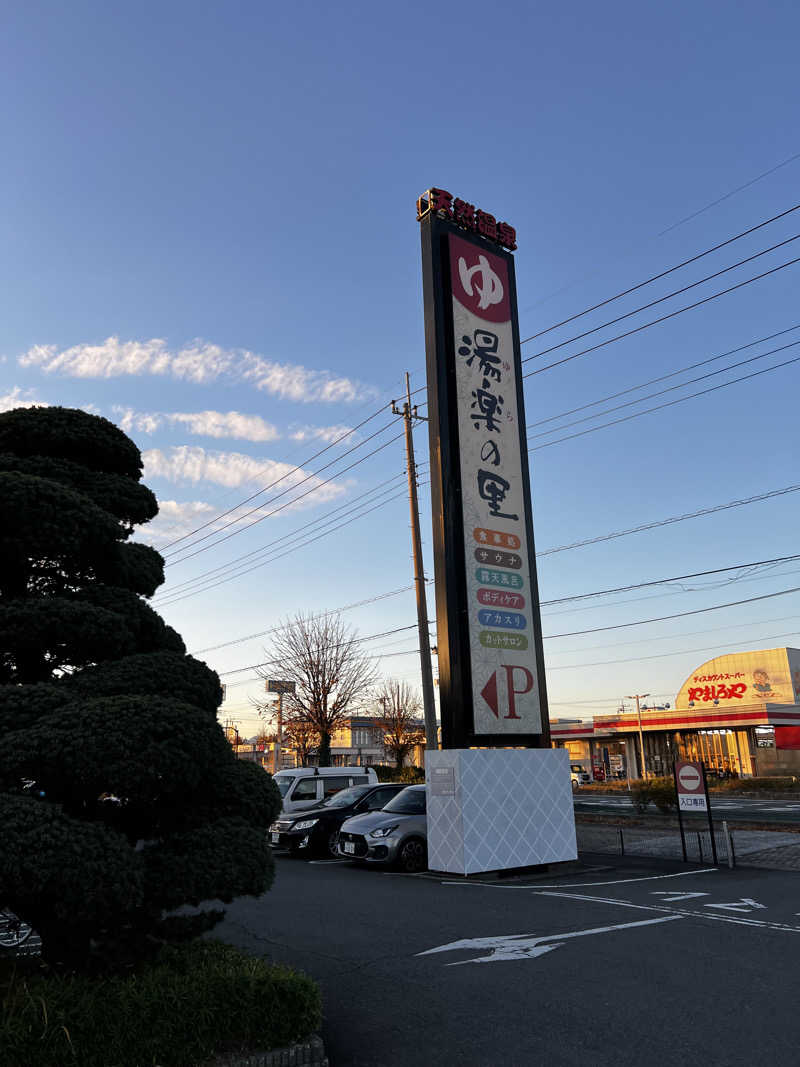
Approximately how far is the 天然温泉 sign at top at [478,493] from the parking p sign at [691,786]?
10.1ft

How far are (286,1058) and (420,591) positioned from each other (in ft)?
55.6

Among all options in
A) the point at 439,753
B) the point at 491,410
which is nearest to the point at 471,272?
the point at 491,410

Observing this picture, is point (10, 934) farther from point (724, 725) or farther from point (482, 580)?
point (724, 725)

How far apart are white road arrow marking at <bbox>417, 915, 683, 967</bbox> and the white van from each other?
39.6ft

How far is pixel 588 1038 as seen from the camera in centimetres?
544

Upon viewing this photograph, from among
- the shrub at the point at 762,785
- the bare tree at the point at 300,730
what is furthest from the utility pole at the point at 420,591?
the shrub at the point at 762,785

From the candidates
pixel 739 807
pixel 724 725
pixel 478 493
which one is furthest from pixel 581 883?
pixel 724 725

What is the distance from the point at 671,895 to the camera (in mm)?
11352

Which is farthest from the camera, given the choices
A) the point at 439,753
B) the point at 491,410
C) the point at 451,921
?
the point at 491,410

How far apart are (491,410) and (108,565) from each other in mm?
10631

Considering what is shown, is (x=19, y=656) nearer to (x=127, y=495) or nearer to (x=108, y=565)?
(x=108, y=565)

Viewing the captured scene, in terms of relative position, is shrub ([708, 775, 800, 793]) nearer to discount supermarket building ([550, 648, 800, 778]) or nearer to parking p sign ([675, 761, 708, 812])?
discount supermarket building ([550, 648, 800, 778])

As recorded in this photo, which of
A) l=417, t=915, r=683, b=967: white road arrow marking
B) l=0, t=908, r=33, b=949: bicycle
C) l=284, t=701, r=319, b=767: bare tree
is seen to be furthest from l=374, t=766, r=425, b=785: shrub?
l=0, t=908, r=33, b=949: bicycle

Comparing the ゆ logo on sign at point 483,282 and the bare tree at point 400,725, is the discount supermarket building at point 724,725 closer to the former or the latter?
the bare tree at point 400,725
